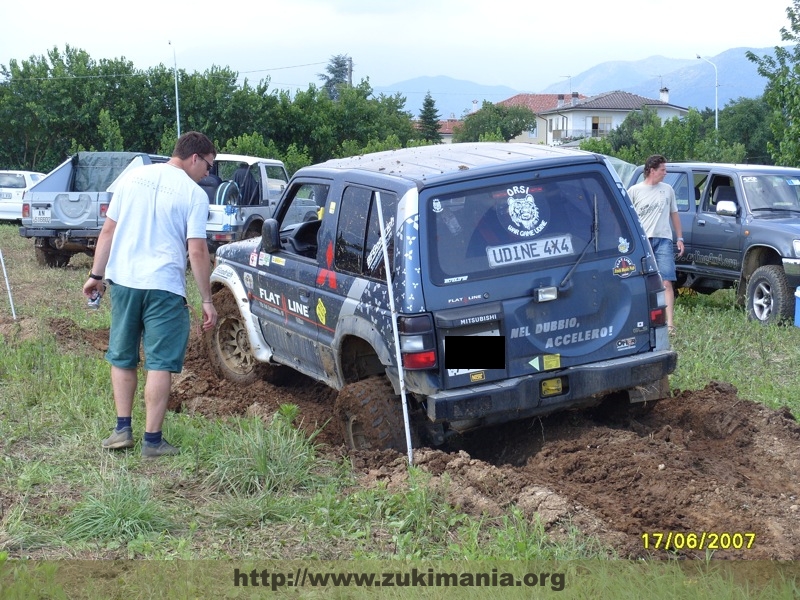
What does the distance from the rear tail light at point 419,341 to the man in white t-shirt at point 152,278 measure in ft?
4.36

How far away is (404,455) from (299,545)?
4.08ft

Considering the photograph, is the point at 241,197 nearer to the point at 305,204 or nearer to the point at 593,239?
the point at 305,204

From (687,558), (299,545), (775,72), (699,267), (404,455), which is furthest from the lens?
(775,72)

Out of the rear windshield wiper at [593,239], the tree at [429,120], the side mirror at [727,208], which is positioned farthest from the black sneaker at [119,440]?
the tree at [429,120]

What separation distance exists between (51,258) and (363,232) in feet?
43.2

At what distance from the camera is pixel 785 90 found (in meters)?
23.5

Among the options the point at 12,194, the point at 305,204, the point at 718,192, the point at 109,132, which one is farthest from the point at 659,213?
the point at 109,132

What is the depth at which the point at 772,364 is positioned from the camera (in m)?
9.01

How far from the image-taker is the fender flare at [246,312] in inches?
314

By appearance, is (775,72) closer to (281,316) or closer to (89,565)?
(281,316)

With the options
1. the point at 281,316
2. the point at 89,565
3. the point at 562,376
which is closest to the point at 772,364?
the point at 562,376

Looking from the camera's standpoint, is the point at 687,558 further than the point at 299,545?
No

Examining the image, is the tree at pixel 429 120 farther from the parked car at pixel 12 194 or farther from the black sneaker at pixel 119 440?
the black sneaker at pixel 119 440

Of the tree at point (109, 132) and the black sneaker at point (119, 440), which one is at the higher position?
the tree at point (109, 132)
